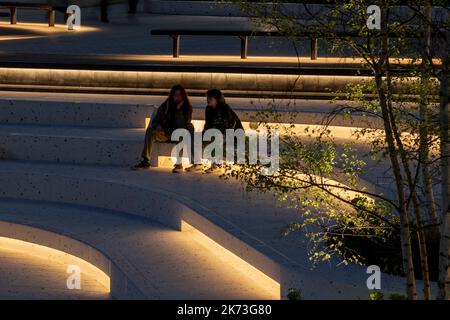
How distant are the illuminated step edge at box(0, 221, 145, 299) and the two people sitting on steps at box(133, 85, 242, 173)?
1.79 metres

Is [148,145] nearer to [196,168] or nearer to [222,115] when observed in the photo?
[196,168]

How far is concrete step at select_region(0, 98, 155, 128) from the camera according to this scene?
43.9ft

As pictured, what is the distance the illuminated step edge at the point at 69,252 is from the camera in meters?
Answer: 8.84

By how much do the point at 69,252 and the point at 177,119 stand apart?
2627 mm

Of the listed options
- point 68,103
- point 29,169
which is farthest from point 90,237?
point 68,103

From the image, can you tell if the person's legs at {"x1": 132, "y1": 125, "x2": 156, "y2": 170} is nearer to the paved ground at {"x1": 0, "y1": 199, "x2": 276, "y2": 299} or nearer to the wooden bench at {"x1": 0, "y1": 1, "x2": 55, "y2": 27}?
the paved ground at {"x1": 0, "y1": 199, "x2": 276, "y2": 299}

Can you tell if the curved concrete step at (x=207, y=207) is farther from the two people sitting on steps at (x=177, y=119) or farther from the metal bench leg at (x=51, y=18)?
the metal bench leg at (x=51, y=18)

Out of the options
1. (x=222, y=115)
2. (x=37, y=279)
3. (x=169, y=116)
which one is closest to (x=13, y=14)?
(x=169, y=116)

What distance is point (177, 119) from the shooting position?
12.3m

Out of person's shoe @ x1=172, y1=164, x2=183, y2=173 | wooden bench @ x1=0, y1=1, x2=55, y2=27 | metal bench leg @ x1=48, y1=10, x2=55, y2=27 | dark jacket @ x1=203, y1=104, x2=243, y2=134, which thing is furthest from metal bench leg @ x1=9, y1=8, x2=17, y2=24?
person's shoe @ x1=172, y1=164, x2=183, y2=173

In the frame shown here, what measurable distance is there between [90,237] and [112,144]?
7.83ft

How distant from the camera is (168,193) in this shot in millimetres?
10664

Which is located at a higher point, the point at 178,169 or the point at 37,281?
the point at 178,169
